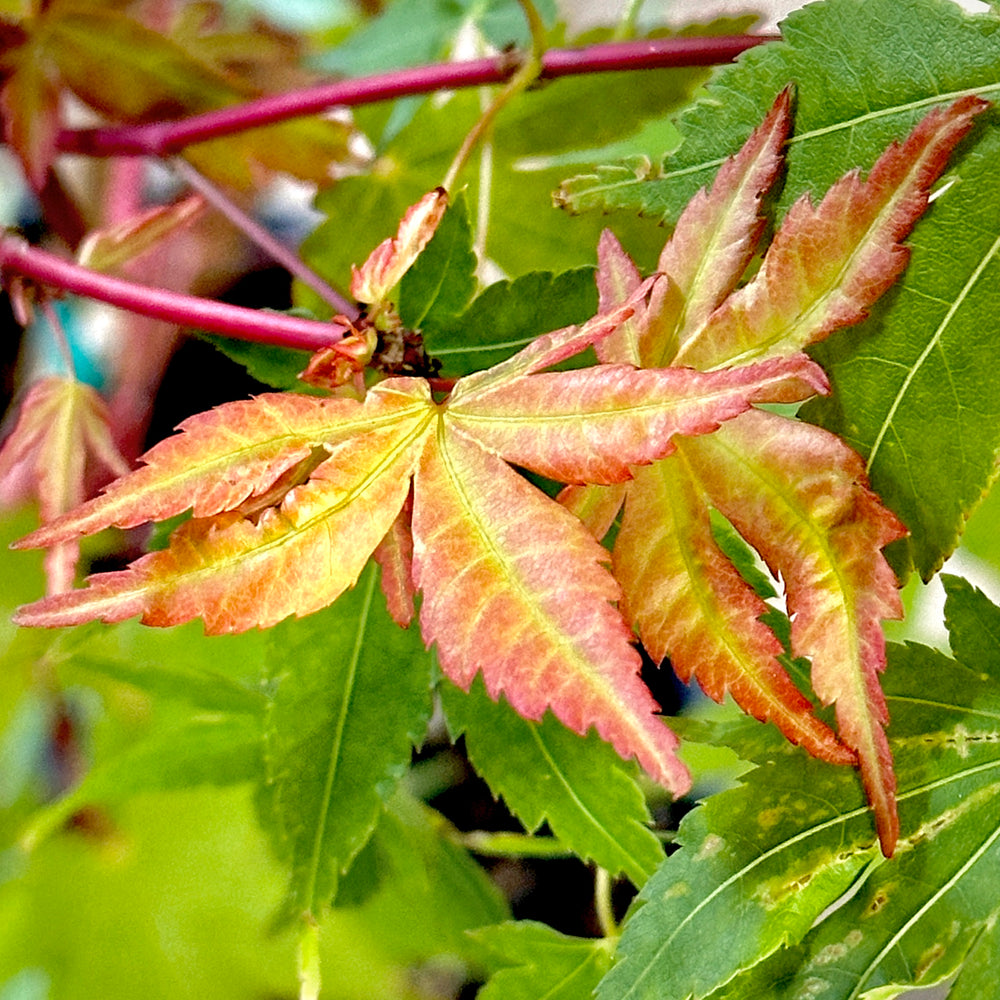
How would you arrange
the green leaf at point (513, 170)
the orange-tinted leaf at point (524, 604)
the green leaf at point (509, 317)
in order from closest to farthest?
the orange-tinted leaf at point (524, 604), the green leaf at point (509, 317), the green leaf at point (513, 170)

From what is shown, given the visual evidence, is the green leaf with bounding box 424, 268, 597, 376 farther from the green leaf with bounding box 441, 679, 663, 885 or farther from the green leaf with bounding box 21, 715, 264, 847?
the green leaf with bounding box 21, 715, 264, 847

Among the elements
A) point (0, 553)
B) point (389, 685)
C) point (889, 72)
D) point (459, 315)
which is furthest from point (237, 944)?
point (889, 72)

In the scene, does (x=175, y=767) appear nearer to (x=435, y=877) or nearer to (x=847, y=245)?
(x=435, y=877)

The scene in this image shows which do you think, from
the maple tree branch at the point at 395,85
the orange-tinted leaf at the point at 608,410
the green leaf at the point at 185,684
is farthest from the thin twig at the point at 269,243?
the green leaf at the point at 185,684

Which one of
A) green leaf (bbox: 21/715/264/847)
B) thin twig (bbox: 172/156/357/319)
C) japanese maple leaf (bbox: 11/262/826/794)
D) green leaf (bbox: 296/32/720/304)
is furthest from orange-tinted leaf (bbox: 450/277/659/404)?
green leaf (bbox: 21/715/264/847)

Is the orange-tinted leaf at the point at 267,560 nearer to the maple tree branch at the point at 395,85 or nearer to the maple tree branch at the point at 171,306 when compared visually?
the maple tree branch at the point at 171,306

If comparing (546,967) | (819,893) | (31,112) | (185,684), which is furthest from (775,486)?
(31,112)
